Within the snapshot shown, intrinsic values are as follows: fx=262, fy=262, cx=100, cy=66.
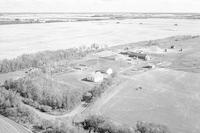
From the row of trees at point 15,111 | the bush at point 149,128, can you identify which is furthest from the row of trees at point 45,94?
the bush at point 149,128

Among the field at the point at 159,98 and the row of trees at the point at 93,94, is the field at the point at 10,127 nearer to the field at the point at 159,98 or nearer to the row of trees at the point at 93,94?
the field at the point at 159,98

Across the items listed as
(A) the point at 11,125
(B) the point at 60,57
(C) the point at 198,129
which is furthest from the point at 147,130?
(B) the point at 60,57

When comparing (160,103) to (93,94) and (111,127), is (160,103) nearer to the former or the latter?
(93,94)

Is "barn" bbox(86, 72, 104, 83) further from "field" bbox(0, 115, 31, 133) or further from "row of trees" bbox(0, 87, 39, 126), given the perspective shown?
"field" bbox(0, 115, 31, 133)

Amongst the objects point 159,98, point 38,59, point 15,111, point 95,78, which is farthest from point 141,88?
point 38,59

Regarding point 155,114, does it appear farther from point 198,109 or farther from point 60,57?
point 60,57

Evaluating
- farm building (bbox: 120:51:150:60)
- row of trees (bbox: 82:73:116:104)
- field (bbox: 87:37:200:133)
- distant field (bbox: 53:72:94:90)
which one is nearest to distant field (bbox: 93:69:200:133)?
field (bbox: 87:37:200:133)
